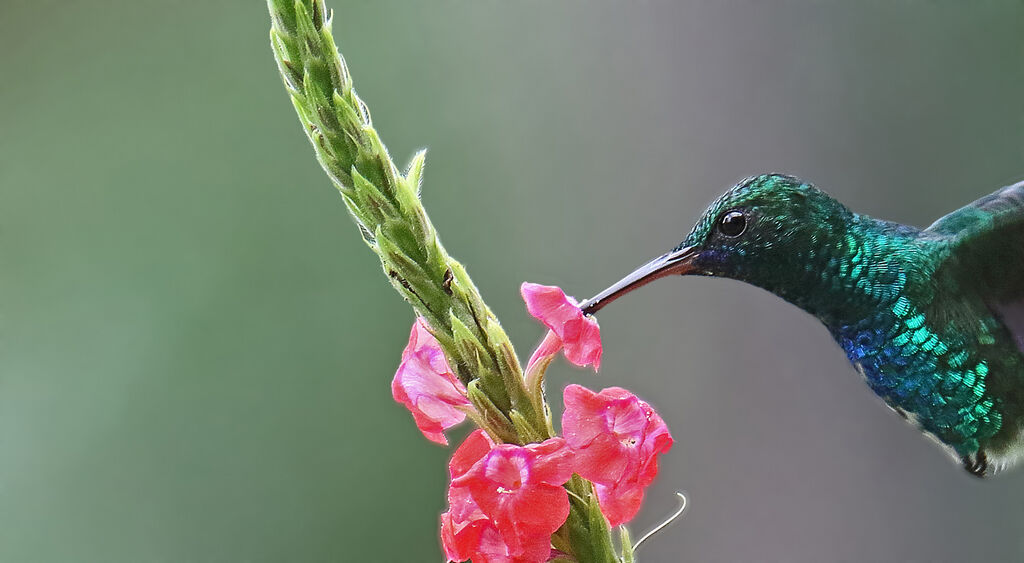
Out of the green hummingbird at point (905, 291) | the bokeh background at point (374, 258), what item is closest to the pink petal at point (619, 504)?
the green hummingbird at point (905, 291)

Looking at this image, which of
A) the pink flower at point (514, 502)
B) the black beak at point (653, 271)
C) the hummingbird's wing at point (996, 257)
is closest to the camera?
the pink flower at point (514, 502)

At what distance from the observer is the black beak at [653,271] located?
1.85 ft

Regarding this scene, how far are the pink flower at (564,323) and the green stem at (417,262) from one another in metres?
0.03

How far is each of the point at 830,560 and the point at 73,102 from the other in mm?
2060

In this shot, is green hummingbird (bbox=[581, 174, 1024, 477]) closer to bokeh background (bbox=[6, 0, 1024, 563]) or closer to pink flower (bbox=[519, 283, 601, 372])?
pink flower (bbox=[519, 283, 601, 372])

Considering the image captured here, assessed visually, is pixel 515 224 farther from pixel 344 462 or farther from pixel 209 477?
pixel 209 477

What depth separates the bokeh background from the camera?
1.88 metres

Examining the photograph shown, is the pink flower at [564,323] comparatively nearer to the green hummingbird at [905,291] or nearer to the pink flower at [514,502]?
the pink flower at [514,502]

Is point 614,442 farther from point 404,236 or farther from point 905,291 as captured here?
point 905,291

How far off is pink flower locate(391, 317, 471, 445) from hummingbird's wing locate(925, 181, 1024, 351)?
0.49m

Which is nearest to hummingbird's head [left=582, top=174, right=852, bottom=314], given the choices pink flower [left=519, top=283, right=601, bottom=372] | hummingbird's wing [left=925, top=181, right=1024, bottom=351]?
hummingbird's wing [left=925, top=181, right=1024, bottom=351]

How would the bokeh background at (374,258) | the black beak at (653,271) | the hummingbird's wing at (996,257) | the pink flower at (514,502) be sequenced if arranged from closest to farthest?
the pink flower at (514,502) < the black beak at (653,271) < the hummingbird's wing at (996,257) < the bokeh background at (374,258)

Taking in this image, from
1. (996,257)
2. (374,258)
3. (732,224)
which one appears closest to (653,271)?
(732,224)

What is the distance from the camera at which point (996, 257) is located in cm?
71
